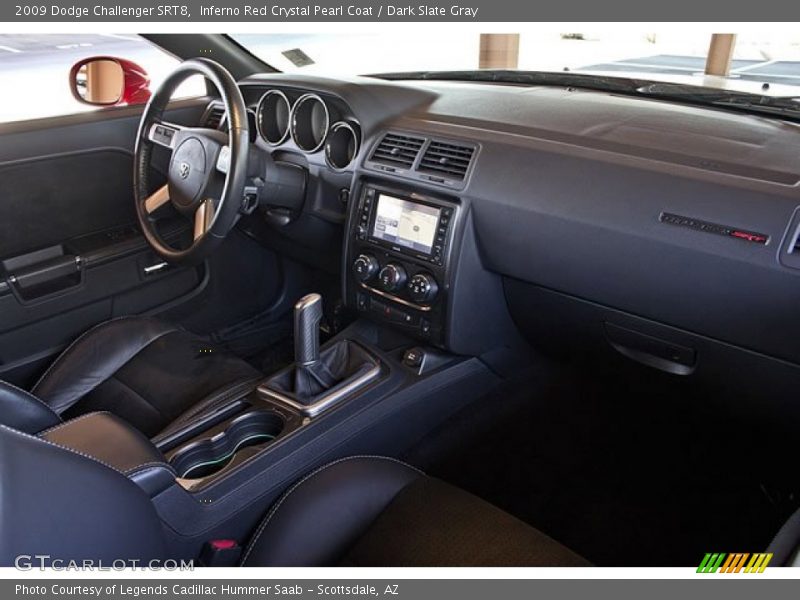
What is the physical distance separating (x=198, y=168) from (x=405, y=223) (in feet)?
1.67

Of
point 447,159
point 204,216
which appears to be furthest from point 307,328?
point 447,159

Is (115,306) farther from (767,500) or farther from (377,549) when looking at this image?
(767,500)

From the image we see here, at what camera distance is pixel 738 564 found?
0.93 meters

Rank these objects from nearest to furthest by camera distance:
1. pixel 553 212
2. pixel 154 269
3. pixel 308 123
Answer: pixel 553 212
pixel 308 123
pixel 154 269

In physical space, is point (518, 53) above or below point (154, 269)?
above

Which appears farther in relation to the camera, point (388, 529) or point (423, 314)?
point (423, 314)

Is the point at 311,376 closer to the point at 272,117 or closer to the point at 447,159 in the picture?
the point at 447,159

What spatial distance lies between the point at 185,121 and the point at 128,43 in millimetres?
270

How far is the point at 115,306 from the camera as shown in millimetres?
2080

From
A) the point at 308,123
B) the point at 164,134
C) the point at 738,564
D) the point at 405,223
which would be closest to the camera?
the point at 738,564

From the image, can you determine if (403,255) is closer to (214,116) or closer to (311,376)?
(311,376)

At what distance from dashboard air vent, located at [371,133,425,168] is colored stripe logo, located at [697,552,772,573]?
1.07 metres

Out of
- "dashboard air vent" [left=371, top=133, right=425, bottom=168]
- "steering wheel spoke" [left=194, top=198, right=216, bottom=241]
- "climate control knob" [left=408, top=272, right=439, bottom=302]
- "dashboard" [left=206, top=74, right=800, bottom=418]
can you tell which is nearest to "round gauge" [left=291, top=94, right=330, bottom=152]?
"dashboard" [left=206, top=74, right=800, bottom=418]

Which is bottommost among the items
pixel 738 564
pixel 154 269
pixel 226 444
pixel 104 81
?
pixel 226 444
